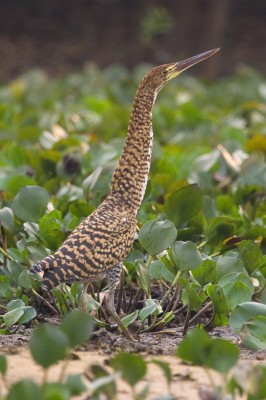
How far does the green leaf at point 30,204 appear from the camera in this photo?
20.6 ft

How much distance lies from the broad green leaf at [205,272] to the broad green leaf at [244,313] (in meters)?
0.39

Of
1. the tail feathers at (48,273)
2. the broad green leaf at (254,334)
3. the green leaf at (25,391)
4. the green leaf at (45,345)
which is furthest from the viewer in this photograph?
the broad green leaf at (254,334)

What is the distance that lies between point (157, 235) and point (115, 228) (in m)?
0.32

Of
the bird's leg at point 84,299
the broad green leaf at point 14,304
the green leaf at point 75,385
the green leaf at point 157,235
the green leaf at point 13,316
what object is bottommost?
the green leaf at point 75,385

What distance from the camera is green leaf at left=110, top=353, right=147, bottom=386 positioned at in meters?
3.97

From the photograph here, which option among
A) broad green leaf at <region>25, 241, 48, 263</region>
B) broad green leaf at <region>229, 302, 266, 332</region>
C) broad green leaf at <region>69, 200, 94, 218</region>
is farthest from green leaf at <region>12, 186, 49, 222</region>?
broad green leaf at <region>229, 302, 266, 332</region>

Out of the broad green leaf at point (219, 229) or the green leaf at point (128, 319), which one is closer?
the green leaf at point (128, 319)

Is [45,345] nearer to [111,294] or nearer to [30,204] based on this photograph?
[111,294]

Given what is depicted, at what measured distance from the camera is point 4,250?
6090 mm

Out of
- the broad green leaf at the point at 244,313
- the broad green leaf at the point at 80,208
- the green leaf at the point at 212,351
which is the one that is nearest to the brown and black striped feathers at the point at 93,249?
the broad green leaf at the point at 244,313

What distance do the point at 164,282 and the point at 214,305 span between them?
1.90ft

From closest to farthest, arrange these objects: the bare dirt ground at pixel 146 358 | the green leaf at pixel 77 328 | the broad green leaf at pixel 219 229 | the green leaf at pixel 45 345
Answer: the green leaf at pixel 45 345
the green leaf at pixel 77 328
the bare dirt ground at pixel 146 358
the broad green leaf at pixel 219 229

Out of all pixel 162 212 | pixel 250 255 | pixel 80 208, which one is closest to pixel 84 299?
pixel 250 255

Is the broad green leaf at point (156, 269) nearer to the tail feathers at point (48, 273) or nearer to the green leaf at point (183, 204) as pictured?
the green leaf at point (183, 204)
